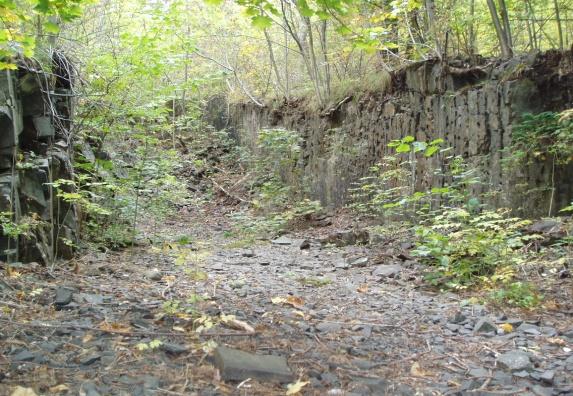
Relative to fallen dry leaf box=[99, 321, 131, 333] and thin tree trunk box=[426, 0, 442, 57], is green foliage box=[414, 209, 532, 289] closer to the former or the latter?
fallen dry leaf box=[99, 321, 131, 333]

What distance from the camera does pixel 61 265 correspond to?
6.14m

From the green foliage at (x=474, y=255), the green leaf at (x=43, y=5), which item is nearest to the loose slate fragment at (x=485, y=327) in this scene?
the green foliage at (x=474, y=255)

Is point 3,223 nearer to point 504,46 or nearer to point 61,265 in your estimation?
point 61,265

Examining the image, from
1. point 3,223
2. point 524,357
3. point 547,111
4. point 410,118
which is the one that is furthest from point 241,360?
point 410,118

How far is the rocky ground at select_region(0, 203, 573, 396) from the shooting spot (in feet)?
8.97

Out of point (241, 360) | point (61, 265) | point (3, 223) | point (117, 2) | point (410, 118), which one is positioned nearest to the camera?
point (241, 360)

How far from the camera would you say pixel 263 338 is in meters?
3.46

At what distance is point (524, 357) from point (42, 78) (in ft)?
21.7

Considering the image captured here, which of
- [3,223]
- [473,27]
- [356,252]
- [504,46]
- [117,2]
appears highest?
[117,2]

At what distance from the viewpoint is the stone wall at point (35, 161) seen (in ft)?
18.7

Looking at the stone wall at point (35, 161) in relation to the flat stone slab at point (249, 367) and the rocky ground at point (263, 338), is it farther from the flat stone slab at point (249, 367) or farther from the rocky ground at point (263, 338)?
the flat stone slab at point (249, 367)

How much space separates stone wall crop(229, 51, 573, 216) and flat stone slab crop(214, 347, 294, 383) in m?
5.97

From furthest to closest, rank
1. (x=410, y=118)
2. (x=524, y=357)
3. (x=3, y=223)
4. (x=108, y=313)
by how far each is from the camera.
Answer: (x=410, y=118)
(x=3, y=223)
(x=108, y=313)
(x=524, y=357)

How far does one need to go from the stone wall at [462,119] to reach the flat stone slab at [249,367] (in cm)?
597
